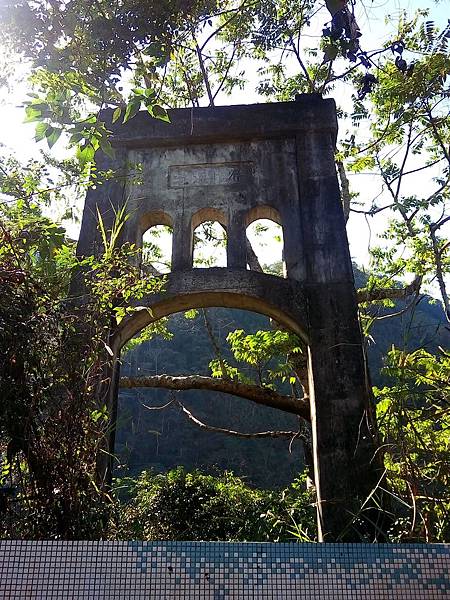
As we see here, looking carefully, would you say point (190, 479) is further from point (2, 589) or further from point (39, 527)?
point (2, 589)

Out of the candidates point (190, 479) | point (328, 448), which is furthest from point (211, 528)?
point (328, 448)

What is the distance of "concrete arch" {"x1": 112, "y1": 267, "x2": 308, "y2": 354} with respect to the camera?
5473 mm

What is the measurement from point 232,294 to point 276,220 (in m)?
1.19

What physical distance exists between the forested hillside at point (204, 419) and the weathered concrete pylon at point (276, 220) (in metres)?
19.3

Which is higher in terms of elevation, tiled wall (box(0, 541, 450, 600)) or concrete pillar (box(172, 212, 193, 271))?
concrete pillar (box(172, 212, 193, 271))

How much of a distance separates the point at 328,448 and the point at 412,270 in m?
3.82

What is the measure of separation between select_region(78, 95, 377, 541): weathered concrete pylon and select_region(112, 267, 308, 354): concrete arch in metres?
0.01

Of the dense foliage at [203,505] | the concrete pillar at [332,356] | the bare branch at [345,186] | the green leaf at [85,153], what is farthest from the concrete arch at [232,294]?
the bare branch at [345,186]

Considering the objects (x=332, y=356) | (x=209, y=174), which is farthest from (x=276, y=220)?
(x=332, y=356)

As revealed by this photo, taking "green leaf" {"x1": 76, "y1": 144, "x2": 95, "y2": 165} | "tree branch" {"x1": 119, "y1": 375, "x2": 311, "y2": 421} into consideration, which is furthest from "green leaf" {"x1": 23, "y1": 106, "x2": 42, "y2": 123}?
"tree branch" {"x1": 119, "y1": 375, "x2": 311, "y2": 421}

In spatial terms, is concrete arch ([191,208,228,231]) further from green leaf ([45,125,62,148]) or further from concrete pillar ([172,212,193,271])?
green leaf ([45,125,62,148])

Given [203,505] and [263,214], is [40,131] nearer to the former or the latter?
[263,214]

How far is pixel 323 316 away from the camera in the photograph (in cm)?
539

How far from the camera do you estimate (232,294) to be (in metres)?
5.54
